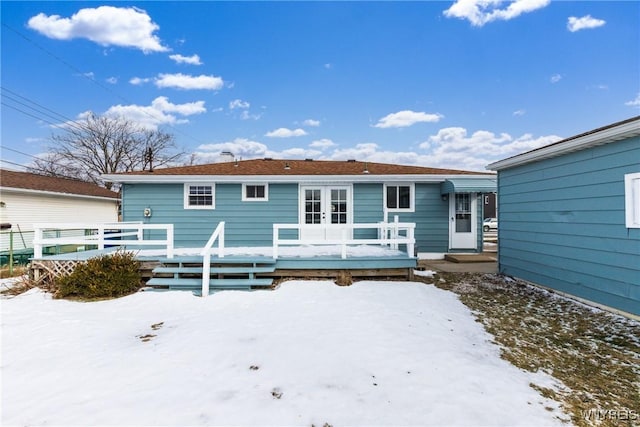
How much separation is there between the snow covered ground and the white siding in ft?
32.0

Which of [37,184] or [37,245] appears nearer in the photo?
[37,245]

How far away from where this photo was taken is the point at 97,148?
26062 mm

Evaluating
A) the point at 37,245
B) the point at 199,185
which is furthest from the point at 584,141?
the point at 37,245

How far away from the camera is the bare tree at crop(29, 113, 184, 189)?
81.7 feet

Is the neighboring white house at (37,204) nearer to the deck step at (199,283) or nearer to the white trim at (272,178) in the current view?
the white trim at (272,178)

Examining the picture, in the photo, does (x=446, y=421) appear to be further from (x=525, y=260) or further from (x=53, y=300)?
(x=53, y=300)

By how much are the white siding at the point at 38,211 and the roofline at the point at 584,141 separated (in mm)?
15281

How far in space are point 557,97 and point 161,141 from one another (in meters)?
30.8

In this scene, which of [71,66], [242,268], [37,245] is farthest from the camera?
[71,66]

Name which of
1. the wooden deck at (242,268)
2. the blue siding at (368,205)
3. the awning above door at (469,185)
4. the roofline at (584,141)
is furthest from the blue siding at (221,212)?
the roofline at (584,141)

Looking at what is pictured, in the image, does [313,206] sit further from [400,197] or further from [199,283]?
[199,283]

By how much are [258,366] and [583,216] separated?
5.91 meters

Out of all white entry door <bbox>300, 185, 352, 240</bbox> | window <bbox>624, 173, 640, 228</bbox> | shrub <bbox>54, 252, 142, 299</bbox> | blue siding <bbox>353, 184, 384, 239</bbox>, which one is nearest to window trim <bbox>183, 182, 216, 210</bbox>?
white entry door <bbox>300, 185, 352, 240</bbox>

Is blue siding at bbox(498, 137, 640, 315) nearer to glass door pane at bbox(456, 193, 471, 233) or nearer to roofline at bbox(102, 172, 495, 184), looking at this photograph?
glass door pane at bbox(456, 193, 471, 233)
